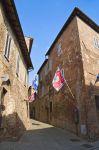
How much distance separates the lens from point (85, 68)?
40.3ft

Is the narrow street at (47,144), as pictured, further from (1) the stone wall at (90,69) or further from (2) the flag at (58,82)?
(2) the flag at (58,82)

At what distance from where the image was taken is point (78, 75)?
41.0 ft

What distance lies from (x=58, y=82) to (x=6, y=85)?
14.2ft

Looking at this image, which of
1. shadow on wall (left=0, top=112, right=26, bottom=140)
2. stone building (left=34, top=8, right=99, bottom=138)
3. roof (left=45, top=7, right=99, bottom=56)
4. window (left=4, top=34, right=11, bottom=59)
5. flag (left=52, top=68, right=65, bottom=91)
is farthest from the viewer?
roof (left=45, top=7, right=99, bottom=56)

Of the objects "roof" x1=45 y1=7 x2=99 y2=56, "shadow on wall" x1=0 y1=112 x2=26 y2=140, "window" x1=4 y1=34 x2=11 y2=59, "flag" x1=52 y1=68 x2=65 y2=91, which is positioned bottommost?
"shadow on wall" x1=0 y1=112 x2=26 y2=140

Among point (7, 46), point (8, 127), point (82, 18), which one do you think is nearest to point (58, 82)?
point (7, 46)

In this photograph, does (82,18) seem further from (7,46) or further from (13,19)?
(7,46)

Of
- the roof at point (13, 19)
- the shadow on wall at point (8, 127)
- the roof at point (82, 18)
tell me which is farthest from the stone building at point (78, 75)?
the shadow on wall at point (8, 127)

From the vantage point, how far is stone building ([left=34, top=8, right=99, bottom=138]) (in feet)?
37.0

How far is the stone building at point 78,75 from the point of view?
11273mm

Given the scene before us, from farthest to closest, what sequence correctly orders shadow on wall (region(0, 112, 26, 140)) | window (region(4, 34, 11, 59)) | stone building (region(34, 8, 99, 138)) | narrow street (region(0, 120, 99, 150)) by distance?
1. stone building (region(34, 8, 99, 138))
2. window (region(4, 34, 11, 59))
3. shadow on wall (region(0, 112, 26, 140))
4. narrow street (region(0, 120, 99, 150))

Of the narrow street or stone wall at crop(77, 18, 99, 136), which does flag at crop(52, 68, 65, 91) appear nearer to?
stone wall at crop(77, 18, 99, 136)

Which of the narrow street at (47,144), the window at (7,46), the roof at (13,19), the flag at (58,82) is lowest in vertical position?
the narrow street at (47,144)

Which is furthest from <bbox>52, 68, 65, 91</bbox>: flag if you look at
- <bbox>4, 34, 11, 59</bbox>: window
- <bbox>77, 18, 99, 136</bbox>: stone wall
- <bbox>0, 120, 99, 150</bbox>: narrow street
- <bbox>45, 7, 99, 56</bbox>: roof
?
<bbox>45, 7, 99, 56</bbox>: roof
